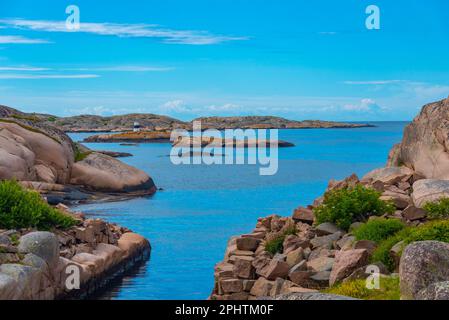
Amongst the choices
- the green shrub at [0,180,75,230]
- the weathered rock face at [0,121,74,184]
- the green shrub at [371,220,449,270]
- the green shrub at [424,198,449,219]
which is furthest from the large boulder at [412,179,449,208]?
the weathered rock face at [0,121,74,184]

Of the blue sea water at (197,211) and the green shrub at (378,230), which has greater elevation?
the green shrub at (378,230)

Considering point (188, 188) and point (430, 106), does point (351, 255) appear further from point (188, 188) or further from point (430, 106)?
point (188, 188)

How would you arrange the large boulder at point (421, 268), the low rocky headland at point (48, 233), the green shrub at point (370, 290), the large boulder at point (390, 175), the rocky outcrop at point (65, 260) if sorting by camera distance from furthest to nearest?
the large boulder at point (390, 175), the low rocky headland at point (48, 233), the rocky outcrop at point (65, 260), the green shrub at point (370, 290), the large boulder at point (421, 268)

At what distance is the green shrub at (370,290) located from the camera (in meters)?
17.5

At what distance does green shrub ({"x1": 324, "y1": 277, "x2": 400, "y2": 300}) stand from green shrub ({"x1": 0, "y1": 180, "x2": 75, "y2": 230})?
50.5 feet

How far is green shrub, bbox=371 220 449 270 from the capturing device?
68.3 ft

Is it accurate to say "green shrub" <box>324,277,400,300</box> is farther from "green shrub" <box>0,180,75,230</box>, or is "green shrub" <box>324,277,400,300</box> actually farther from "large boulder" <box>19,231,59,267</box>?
"green shrub" <box>0,180,75,230</box>

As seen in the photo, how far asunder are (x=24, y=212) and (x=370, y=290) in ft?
54.8

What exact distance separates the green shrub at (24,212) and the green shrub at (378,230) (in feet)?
44.6

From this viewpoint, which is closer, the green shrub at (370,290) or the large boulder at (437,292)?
the large boulder at (437,292)

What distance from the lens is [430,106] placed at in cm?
3347

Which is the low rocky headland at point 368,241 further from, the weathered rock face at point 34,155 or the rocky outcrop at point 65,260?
the weathered rock face at point 34,155

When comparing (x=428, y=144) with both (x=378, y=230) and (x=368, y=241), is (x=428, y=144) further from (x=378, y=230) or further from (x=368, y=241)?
(x=368, y=241)

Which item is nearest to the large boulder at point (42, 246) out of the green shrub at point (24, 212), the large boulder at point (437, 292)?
the green shrub at point (24, 212)
